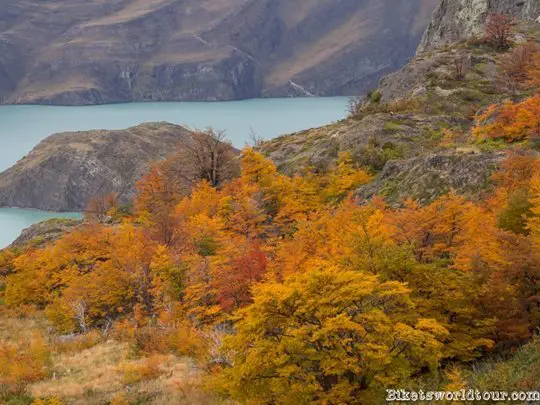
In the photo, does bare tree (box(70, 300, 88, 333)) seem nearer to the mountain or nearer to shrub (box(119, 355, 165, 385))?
shrub (box(119, 355, 165, 385))

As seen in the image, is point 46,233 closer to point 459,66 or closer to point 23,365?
point 23,365

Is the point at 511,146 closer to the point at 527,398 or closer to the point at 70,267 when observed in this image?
the point at 527,398

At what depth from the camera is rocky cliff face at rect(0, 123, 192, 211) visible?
394 ft

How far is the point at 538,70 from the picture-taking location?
48375 millimetres

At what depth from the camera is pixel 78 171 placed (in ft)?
396

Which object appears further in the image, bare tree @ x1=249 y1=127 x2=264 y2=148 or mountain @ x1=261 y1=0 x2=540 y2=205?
bare tree @ x1=249 y1=127 x2=264 y2=148

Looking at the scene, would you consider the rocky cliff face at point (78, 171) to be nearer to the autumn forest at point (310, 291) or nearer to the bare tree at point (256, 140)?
the bare tree at point (256, 140)

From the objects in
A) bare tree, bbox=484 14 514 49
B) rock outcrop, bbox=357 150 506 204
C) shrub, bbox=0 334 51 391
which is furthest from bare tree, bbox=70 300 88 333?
bare tree, bbox=484 14 514 49

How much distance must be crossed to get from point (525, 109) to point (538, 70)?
18.1 m

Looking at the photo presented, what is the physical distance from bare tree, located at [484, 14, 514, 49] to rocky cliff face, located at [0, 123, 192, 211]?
2715 inches

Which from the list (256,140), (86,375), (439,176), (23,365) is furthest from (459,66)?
(23,365)

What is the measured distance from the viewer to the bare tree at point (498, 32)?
62.8 metres

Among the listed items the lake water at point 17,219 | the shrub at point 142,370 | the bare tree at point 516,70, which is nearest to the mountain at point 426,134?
the bare tree at point 516,70

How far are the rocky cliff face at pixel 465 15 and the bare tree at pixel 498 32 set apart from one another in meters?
11.8
